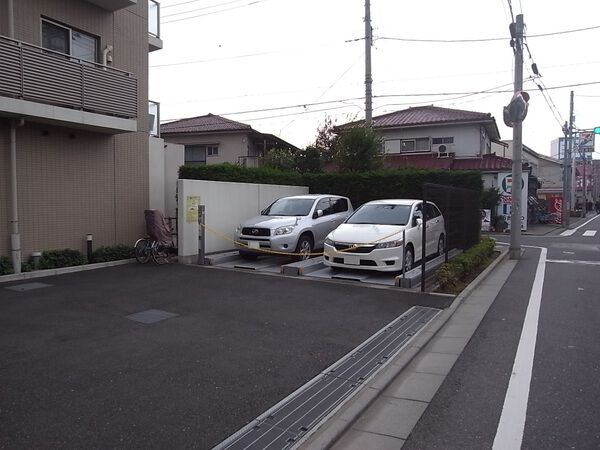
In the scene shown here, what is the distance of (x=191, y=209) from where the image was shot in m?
11.8

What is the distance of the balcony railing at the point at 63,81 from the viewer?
9.25 metres

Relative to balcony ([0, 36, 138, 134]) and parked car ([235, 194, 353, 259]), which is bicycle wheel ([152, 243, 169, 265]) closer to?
parked car ([235, 194, 353, 259])

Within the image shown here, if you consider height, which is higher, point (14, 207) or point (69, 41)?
point (69, 41)

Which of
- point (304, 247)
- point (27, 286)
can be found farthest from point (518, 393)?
point (27, 286)

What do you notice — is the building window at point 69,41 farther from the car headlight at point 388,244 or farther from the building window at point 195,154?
the building window at point 195,154

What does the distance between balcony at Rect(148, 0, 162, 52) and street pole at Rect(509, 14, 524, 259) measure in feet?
36.0

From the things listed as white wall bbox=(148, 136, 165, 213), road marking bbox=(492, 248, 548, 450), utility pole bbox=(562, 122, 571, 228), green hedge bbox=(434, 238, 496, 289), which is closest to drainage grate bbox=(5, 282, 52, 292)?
white wall bbox=(148, 136, 165, 213)

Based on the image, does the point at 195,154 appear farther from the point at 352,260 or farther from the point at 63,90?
the point at 352,260

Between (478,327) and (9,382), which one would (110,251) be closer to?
(9,382)

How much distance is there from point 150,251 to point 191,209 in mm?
1418

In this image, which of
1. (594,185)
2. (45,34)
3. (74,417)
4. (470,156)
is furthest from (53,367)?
(594,185)

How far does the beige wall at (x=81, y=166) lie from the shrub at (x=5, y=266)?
0.24m

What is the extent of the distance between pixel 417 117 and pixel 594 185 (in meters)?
71.7

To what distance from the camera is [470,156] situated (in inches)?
1139
